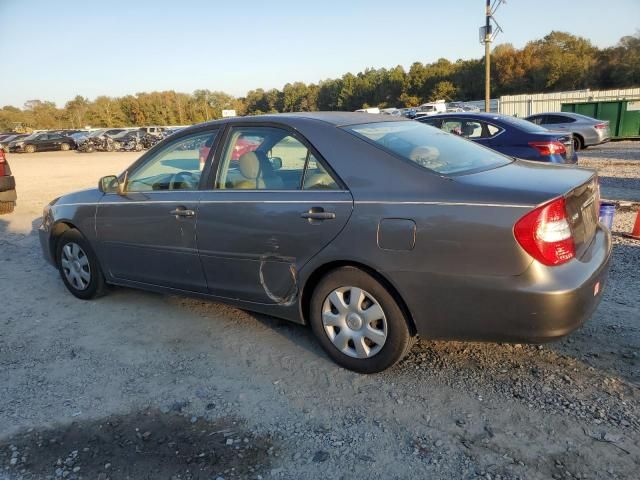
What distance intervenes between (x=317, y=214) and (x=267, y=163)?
745 millimetres

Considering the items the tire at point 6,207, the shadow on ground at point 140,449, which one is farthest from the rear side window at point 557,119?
the shadow on ground at point 140,449

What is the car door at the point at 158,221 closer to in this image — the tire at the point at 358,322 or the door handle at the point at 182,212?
the door handle at the point at 182,212

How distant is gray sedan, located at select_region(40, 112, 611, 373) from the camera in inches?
108

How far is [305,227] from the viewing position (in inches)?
130

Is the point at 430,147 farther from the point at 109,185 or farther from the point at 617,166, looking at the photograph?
the point at 617,166

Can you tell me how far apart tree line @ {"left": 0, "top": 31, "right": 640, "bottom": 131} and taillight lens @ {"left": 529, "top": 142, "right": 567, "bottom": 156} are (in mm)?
56807

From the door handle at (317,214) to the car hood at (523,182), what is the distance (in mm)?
767

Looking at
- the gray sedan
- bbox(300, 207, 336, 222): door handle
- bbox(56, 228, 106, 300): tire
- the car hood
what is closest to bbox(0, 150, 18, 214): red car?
bbox(56, 228, 106, 300): tire

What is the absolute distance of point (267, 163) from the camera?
3.75 m

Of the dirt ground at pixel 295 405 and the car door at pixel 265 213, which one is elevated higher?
the car door at pixel 265 213

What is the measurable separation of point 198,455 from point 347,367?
43.7 inches

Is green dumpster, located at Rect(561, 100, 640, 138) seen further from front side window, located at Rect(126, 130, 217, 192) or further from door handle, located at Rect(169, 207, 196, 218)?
door handle, located at Rect(169, 207, 196, 218)

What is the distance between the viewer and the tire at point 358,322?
312cm

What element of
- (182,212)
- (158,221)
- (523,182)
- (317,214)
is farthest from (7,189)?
(523,182)
